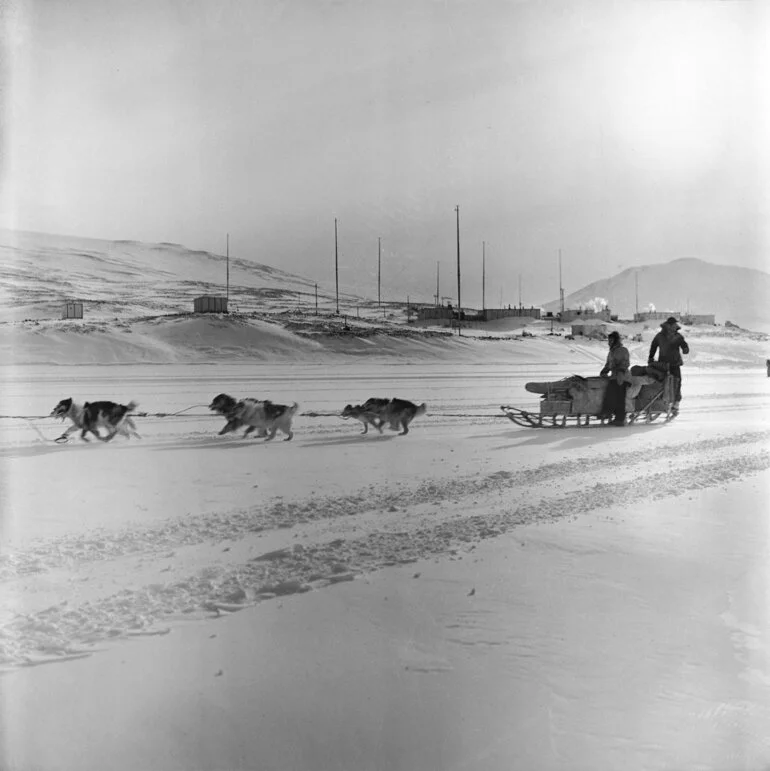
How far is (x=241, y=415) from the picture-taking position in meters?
9.95

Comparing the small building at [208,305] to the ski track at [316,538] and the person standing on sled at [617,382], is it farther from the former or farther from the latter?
the ski track at [316,538]

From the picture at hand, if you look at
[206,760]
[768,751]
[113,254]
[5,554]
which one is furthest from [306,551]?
[113,254]

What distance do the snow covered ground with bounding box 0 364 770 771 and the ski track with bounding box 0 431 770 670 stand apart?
24mm

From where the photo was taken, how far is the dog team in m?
9.32

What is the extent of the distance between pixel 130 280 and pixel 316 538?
225 ft

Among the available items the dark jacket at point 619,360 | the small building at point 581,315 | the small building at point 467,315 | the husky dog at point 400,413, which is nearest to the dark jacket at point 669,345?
the dark jacket at point 619,360

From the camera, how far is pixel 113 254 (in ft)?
253

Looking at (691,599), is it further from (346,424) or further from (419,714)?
(346,424)

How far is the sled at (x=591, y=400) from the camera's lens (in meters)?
11.4

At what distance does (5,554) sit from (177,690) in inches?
85.9

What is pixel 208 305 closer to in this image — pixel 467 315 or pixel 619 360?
pixel 467 315

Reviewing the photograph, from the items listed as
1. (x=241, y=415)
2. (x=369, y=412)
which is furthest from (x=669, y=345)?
(x=241, y=415)

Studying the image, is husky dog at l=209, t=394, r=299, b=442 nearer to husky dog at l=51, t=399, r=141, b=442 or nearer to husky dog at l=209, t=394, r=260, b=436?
husky dog at l=209, t=394, r=260, b=436

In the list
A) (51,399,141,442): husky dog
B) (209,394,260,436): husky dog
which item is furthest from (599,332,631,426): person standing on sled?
(51,399,141,442): husky dog
